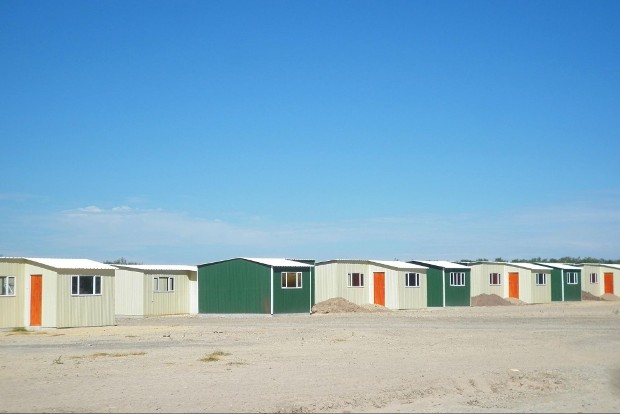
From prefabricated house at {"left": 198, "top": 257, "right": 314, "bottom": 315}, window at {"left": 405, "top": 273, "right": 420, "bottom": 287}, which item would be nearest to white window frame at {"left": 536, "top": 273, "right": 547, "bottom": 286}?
window at {"left": 405, "top": 273, "right": 420, "bottom": 287}

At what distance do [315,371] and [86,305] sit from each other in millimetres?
19324

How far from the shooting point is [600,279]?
7212 cm

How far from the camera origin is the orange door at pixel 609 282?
238ft

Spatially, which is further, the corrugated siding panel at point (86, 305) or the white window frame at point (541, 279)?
the white window frame at point (541, 279)

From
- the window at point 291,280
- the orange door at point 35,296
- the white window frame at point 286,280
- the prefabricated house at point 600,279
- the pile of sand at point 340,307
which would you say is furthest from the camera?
the prefabricated house at point 600,279

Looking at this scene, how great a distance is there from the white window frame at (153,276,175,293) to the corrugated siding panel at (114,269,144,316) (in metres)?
1.09

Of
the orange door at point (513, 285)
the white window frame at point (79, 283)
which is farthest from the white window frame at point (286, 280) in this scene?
the orange door at point (513, 285)

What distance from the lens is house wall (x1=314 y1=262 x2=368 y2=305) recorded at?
164ft

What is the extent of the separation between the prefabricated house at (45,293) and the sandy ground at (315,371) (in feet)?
9.87

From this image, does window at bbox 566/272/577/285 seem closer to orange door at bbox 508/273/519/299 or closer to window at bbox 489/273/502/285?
orange door at bbox 508/273/519/299

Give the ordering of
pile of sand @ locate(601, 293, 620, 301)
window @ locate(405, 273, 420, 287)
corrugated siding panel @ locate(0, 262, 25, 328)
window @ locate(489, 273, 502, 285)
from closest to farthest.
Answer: corrugated siding panel @ locate(0, 262, 25, 328)
window @ locate(405, 273, 420, 287)
window @ locate(489, 273, 502, 285)
pile of sand @ locate(601, 293, 620, 301)

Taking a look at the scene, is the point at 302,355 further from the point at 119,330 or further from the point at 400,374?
the point at 119,330

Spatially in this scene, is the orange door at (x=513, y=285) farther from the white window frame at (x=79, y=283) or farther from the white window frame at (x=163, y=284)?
the white window frame at (x=79, y=283)

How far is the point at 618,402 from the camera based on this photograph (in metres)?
13.7
